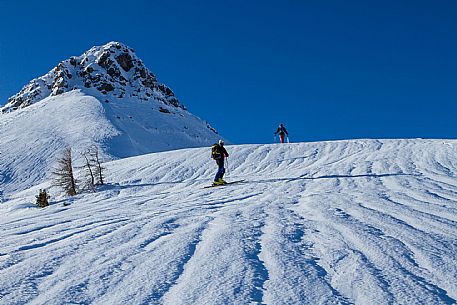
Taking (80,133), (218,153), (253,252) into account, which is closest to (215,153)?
(218,153)

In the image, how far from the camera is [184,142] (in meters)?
56.8

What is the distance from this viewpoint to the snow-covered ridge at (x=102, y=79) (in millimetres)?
78562

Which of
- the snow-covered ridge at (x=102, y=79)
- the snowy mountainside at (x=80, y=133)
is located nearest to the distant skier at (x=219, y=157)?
the snowy mountainside at (x=80, y=133)

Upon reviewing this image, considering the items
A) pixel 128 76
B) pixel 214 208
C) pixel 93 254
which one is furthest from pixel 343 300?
pixel 128 76

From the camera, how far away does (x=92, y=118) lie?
50.5 metres

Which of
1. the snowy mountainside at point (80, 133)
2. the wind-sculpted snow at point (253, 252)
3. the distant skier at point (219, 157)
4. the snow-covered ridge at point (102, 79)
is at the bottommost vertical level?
the wind-sculpted snow at point (253, 252)

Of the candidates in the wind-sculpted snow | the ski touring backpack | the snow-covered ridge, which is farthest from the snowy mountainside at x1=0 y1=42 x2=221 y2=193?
the wind-sculpted snow

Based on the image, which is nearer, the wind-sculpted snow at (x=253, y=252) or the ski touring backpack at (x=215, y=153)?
the wind-sculpted snow at (x=253, y=252)

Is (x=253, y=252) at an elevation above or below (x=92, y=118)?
below

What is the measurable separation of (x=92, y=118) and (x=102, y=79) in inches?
1274

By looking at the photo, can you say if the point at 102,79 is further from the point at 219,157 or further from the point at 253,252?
the point at 253,252

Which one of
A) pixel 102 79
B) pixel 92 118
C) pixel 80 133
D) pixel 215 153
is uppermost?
pixel 102 79

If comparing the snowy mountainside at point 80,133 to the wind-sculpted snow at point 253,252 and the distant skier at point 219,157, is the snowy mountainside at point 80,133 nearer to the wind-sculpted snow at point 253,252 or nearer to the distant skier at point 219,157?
the distant skier at point 219,157

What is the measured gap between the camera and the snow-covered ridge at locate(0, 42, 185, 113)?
78.6 metres
